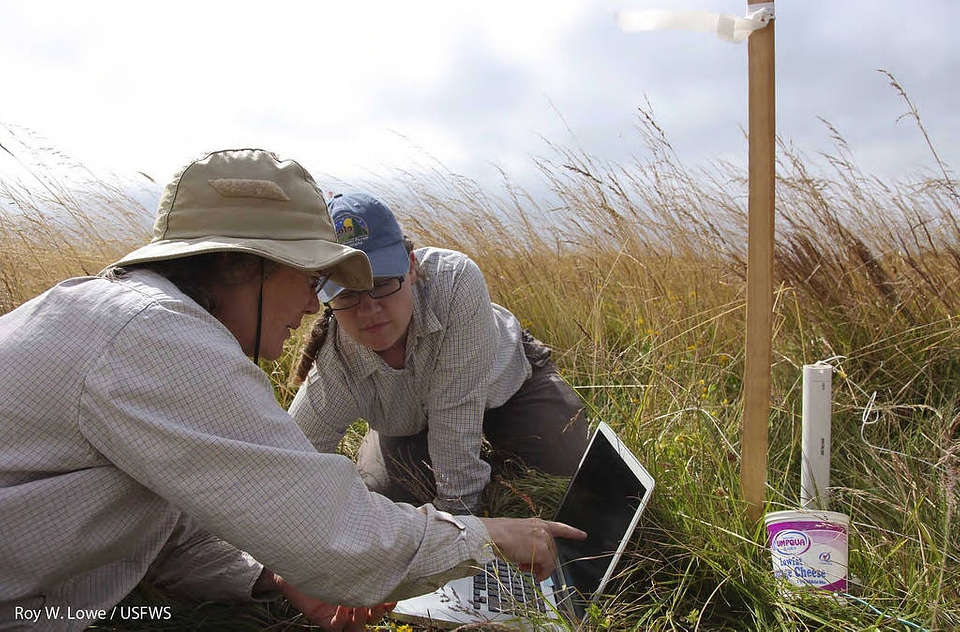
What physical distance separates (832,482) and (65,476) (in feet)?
7.37

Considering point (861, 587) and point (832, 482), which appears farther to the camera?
point (832, 482)

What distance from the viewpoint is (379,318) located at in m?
2.45

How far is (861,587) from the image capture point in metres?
1.88

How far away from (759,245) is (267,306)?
113 cm

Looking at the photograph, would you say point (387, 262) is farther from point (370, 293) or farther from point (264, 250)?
point (264, 250)

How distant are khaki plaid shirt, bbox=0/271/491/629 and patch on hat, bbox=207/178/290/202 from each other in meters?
0.23

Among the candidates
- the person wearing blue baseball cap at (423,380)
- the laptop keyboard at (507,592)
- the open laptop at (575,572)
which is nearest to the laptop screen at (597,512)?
the open laptop at (575,572)

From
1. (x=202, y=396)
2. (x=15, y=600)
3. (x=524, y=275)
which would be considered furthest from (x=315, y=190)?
(x=524, y=275)

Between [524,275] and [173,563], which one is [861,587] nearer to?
[173,563]

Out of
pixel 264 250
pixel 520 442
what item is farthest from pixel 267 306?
pixel 520 442

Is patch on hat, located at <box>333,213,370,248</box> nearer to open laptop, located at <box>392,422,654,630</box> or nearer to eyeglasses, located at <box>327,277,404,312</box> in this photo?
eyeglasses, located at <box>327,277,404,312</box>

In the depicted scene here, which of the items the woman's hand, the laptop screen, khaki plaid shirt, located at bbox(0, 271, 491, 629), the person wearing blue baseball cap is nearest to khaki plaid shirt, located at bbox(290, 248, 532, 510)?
the person wearing blue baseball cap

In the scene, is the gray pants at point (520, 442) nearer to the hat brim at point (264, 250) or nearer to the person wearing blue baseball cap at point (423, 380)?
the person wearing blue baseball cap at point (423, 380)

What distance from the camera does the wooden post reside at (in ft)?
6.02
